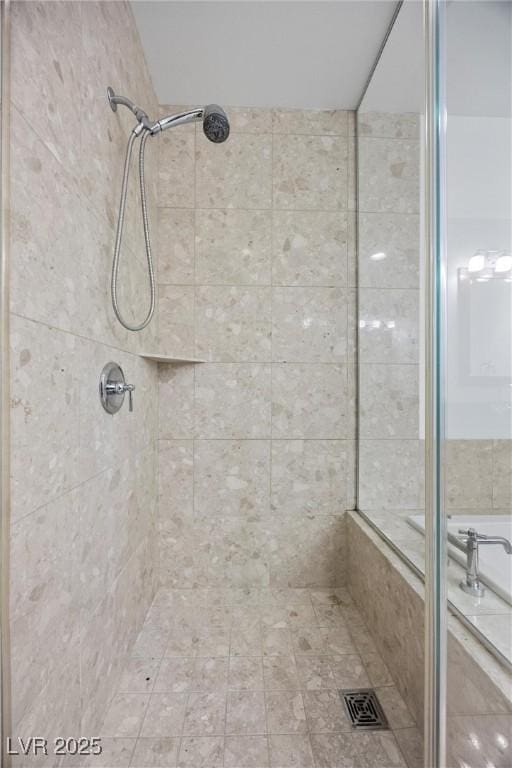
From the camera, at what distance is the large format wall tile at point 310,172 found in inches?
66.8

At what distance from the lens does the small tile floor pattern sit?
949mm

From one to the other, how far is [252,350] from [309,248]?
0.57m

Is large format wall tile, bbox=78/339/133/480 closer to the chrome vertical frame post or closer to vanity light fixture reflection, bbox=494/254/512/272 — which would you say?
the chrome vertical frame post

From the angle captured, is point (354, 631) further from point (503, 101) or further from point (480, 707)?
point (503, 101)

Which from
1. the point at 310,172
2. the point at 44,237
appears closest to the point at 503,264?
the point at 44,237

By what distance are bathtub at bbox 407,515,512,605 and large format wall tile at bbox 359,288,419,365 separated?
0.77 metres

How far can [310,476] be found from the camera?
1.71 meters

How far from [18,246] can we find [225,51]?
4.41ft

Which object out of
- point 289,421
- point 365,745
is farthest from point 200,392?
point 365,745

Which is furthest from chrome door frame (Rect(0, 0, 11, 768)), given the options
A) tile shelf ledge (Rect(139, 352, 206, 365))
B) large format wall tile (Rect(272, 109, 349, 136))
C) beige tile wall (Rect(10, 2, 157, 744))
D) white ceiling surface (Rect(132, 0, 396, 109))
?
large format wall tile (Rect(272, 109, 349, 136))

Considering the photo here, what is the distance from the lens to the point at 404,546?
4.20ft

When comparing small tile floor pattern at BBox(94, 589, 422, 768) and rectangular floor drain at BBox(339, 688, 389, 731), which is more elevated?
rectangular floor drain at BBox(339, 688, 389, 731)

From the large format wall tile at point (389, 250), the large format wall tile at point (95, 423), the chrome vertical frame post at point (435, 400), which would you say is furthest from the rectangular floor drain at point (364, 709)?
the large format wall tile at point (389, 250)

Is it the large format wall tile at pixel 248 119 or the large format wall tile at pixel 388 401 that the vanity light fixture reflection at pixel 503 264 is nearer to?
the large format wall tile at pixel 388 401
